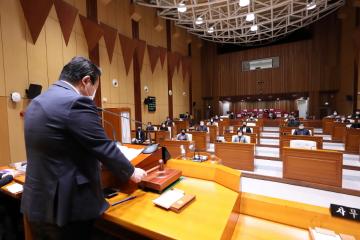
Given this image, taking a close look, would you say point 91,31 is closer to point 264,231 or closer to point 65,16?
point 65,16

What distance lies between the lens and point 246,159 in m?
5.04

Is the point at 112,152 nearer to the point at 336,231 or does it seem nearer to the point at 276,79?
the point at 336,231

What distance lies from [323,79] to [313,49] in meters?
2.17

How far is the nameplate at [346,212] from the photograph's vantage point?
1.08 metres

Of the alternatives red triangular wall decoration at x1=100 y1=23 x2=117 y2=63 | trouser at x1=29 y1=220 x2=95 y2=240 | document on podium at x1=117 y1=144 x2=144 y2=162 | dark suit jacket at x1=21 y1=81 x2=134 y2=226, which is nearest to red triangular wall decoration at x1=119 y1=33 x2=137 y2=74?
red triangular wall decoration at x1=100 y1=23 x2=117 y2=63

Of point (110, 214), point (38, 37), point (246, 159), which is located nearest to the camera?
point (110, 214)

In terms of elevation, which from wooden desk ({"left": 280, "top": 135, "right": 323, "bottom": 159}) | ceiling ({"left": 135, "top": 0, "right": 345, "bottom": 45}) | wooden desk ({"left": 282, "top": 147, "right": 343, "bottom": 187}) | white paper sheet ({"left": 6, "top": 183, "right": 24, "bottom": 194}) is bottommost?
wooden desk ({"left": 282, "top": 147, "right": 343, "bottom": 187})

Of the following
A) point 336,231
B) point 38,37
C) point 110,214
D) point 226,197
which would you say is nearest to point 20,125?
point 38,37

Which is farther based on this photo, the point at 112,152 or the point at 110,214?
the point at 110,214

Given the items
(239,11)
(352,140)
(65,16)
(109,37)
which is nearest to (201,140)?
(352,140)

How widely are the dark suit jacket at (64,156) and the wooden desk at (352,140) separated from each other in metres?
7.45

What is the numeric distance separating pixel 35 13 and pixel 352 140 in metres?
9.74

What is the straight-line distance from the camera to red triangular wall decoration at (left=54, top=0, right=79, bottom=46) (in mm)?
5891

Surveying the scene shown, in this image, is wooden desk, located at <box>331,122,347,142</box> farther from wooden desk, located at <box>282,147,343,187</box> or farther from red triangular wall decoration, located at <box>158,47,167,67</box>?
red triangular wall decoration, located at <box>158,47,167,67</box>
